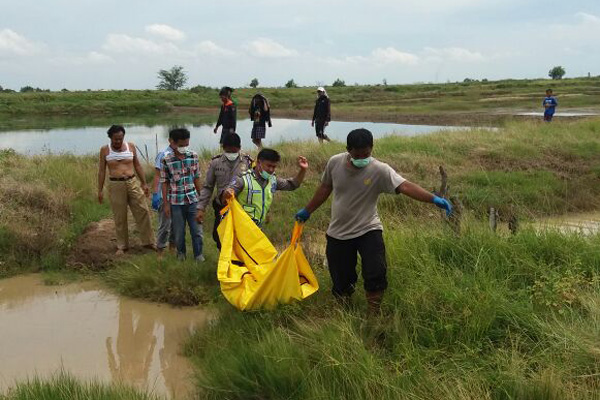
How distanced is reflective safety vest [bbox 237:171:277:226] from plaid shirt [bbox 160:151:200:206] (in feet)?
3.52

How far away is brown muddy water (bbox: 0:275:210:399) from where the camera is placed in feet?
14.1

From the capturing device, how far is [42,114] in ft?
125

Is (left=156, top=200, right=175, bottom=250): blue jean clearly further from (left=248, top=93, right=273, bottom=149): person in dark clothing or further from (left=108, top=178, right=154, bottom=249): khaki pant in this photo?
(left=248, top=93, right=273, bottom=149): person in dark clothing

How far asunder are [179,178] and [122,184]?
4.02 ft

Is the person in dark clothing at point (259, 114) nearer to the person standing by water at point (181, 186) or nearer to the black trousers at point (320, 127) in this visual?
the black trousers at point (320, 127)

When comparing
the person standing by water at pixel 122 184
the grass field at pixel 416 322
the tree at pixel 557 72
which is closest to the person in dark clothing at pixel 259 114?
the grass field at pixel 416 322

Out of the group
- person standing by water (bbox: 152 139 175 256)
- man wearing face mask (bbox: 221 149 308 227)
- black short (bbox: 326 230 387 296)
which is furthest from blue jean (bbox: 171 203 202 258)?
black short (bbox: 326 230 387 296)

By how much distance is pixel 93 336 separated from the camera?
5.04 meters

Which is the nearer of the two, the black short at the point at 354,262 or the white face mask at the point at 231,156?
the black short at the point at 354,262

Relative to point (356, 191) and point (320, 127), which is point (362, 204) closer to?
point (356, 191)

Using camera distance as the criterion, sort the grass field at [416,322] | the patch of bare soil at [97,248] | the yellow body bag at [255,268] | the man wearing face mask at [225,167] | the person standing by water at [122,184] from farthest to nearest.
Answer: the patch of bare soil at [97,248] → the person standing by water at [122,184] → the man wearing face mask at [225,167] → the yellow body bag at [255,268] → the grass field at [416,322]

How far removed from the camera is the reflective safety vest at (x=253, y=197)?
4938mm

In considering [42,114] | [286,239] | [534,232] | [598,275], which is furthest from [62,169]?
[42,114]

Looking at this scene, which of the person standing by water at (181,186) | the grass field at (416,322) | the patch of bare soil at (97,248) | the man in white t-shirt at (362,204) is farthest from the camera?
the patch of bare soil at (97,248)
